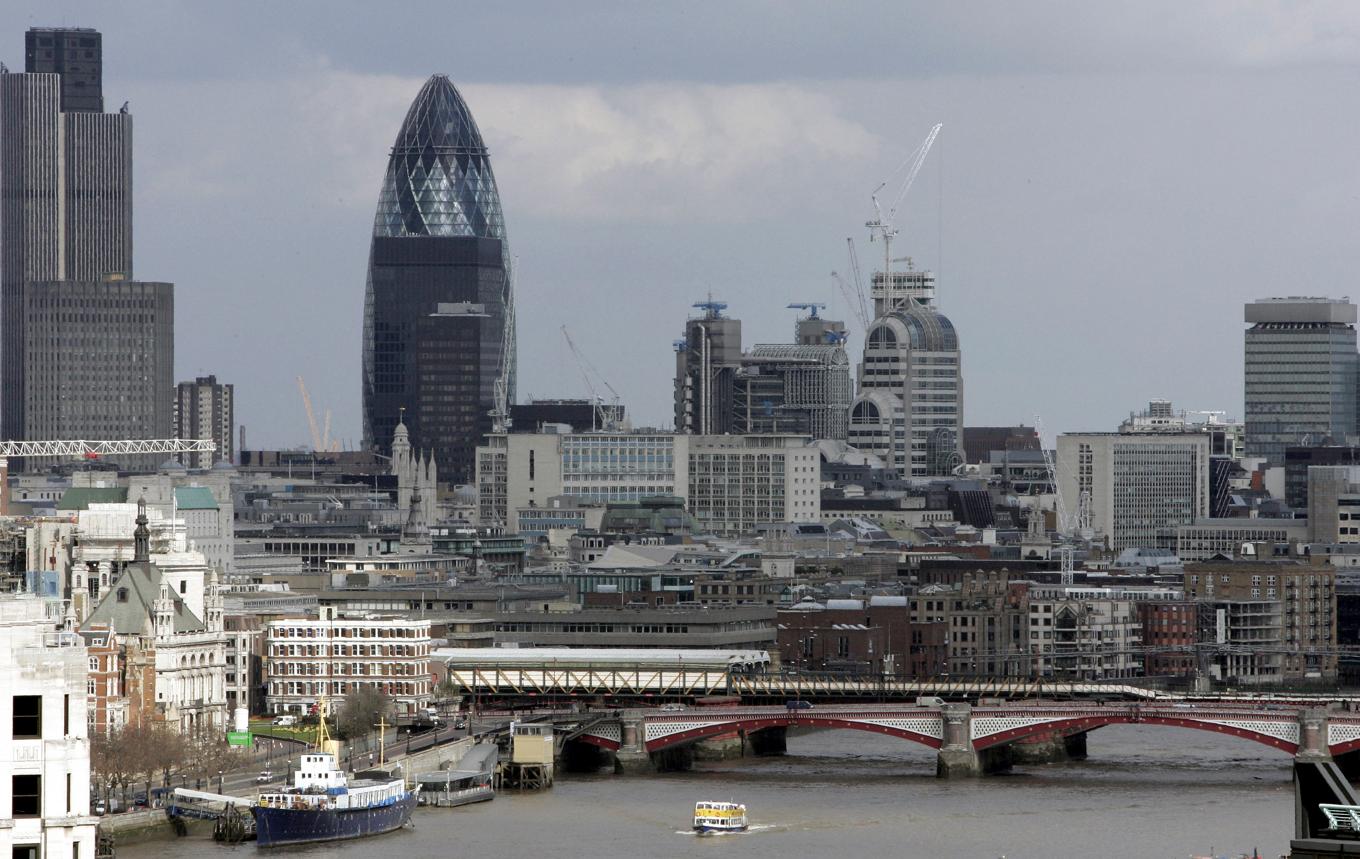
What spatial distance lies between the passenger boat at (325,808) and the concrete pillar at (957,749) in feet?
63.4

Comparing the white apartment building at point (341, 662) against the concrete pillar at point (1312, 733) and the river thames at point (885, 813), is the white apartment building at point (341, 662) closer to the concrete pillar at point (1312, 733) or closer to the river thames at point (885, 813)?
the river thames at point (885, 813)

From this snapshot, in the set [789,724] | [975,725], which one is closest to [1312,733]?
[975,725]

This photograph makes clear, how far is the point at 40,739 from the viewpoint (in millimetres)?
31562

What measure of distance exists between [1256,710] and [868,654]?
38.1 meters

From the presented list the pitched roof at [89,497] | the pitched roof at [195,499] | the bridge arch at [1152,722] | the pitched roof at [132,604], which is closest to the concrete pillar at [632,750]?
the bridge arch at [1152,722]

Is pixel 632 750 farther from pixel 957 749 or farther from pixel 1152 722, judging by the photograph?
pixel 1152 722

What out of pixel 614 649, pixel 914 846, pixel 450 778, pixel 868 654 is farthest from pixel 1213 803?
pixel 868 654

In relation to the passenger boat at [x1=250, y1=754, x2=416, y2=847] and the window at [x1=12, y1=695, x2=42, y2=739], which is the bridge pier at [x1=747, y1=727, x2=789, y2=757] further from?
the window at [x1=12, y1=695, x2=42, y2=739]

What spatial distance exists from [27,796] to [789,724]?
219 feet

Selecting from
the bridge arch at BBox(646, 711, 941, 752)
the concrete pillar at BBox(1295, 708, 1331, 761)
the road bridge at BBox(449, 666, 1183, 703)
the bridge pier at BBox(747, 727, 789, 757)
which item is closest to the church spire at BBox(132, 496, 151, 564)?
the bridge arch at BBox(646, 711, 941, 752)

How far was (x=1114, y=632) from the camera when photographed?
145625 mm

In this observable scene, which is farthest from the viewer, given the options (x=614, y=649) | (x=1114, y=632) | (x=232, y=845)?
(x=1114, y=632)

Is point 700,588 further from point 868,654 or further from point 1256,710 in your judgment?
point 1256,710

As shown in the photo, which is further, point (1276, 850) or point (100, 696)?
point (100, 696)
